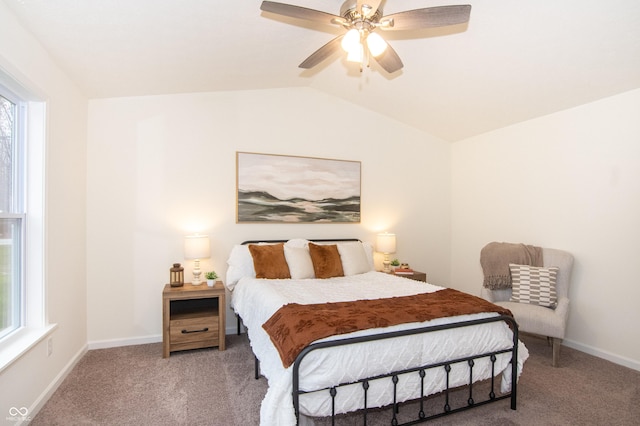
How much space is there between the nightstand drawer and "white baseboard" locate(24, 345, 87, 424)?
0.81 meters

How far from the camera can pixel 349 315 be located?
211 centimetres

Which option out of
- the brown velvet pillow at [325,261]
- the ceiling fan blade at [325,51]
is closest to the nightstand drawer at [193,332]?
the brown velvet pillow at [325,261]

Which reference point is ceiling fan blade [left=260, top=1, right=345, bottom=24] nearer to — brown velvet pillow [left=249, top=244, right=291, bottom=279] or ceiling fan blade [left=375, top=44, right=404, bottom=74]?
ceiling fan blade [left=375, top=44, right=404, bottom=74]

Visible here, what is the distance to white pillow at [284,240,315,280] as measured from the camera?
11.8 feet

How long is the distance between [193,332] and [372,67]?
3333 millimetres

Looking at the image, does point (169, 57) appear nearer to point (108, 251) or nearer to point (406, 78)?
point (108, 251)

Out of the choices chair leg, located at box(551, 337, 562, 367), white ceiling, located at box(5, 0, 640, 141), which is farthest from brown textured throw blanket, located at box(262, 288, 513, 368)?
white ceiling, located at box(5, 0, 640, 141)

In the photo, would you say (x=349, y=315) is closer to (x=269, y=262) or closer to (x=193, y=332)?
(x=269, y=262)

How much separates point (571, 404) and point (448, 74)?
3.01m

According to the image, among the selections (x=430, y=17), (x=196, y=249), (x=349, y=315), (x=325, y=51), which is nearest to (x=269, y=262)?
(x=196, y=249)

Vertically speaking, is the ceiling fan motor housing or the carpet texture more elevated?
the ceiling fan motor housing

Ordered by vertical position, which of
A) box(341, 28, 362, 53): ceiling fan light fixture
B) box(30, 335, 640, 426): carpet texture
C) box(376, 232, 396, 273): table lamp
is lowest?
box(30, 335, 640, 426): carpet texture

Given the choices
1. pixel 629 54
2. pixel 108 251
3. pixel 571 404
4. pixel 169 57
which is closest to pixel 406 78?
pixel 629 54

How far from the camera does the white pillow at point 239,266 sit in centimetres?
358
